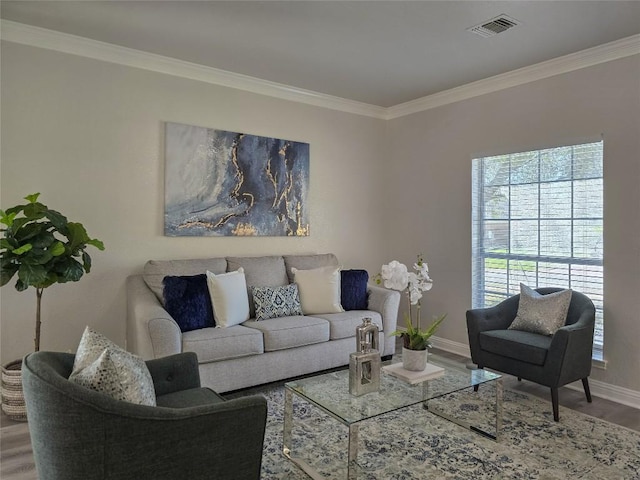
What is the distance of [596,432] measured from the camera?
2.88m

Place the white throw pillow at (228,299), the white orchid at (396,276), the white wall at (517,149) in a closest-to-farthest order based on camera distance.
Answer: the white orchid at (396,276), the white wall at (517,149), the white throw pillow at (228,299)

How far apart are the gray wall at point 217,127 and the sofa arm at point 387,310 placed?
2.69ft

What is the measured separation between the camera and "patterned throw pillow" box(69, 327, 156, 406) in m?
1.61

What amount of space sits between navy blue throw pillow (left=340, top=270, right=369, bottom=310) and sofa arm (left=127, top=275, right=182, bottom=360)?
1.63m

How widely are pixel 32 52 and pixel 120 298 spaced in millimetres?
1928

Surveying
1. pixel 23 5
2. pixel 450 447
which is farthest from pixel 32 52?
pixel 450 447

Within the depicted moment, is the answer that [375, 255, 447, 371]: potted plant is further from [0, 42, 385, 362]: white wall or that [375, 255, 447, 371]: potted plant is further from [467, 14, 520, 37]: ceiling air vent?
[0, 42, 385, 362]: white wall

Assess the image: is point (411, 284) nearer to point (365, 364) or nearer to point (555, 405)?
point (365, 364)

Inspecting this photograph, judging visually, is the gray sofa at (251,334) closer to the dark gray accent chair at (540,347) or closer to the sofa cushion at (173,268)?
the sofa cushion at (173,268)

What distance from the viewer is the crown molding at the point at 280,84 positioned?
3.33 meters

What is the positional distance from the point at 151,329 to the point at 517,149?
3.39m

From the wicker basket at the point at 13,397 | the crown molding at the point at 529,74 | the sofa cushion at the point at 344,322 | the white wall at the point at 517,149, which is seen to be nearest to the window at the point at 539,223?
the white wall at the point at 517,149

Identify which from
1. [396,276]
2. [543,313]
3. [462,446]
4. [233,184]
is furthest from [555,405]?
[233,184]

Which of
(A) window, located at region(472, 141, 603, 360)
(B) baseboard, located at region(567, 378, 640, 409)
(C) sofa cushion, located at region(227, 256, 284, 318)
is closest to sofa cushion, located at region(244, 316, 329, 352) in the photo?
(C) sofa cushion, located at region(227, 256, 284, 318)
